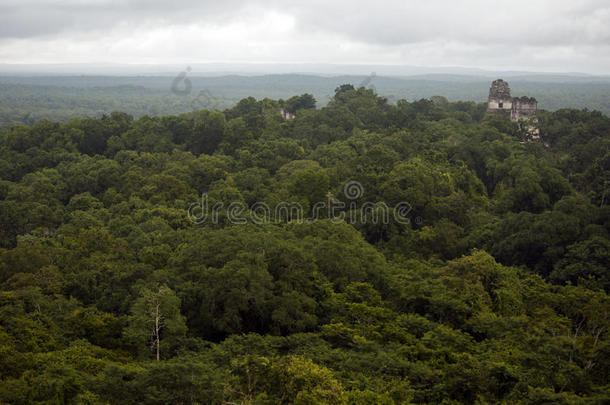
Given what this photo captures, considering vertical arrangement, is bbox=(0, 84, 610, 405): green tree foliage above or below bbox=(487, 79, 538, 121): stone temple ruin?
below

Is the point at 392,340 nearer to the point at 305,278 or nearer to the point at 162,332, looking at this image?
the point at 305,278

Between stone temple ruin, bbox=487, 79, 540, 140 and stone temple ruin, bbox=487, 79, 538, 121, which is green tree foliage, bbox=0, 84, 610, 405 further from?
stone temple ruin, bbox=487, 79, 538, 121

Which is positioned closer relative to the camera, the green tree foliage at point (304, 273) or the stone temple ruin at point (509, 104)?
the green tree foliage at point (304, 273)

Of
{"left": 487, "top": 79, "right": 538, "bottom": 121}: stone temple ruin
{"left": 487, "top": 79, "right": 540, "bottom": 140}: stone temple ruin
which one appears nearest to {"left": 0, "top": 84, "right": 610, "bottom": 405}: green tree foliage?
{"left": 487, "top": 79, "right": 540, "bottom": 140}: stone temple ruin

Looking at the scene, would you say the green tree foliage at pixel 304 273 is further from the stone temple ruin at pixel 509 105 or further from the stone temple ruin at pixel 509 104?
the stone temple ruin at pixel 509 104

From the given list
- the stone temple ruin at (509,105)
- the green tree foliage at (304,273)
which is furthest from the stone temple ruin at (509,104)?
the green tree foliage at (304,273)

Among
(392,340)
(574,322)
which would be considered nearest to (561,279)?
(574,322)

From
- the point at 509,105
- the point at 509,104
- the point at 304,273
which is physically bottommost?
the point at 304,273

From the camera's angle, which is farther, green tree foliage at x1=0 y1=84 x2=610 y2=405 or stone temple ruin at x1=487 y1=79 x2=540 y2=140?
stone temple ruin at x1=487 y1=79 x2=540 y2=140

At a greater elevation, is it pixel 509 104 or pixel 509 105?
pixel 509 104

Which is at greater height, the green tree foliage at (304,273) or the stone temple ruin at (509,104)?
the stone temple ruin at (509,104)

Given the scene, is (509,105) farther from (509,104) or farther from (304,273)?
(304,273)

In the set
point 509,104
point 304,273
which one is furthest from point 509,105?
point 304,273
